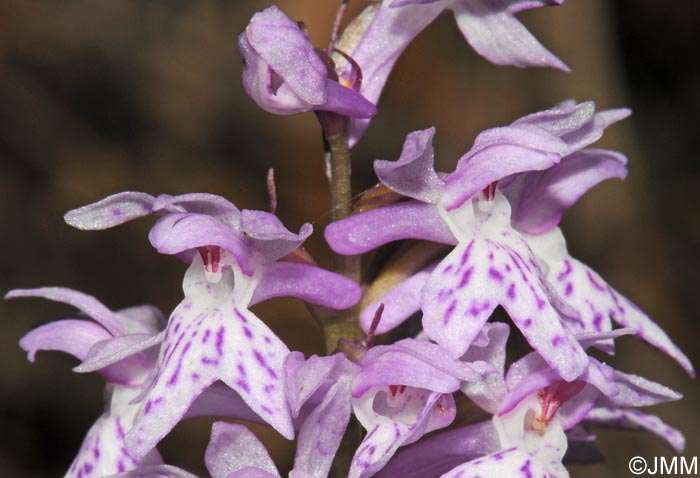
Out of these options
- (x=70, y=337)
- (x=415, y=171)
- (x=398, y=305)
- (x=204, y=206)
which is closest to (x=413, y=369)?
(x=398, y=305)

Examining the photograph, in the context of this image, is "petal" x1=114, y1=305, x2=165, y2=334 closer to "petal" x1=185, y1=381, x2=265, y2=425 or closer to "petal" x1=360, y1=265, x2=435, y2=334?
"petal" x1=185, y1=381, x2=265, y2=425

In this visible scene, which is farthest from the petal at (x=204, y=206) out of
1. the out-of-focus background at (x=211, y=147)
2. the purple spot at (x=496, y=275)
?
the out-of-focus background at (x=211, y=147)

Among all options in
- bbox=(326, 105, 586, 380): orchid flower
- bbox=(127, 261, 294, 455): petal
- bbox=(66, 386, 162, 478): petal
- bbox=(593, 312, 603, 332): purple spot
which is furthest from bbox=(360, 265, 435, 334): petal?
bbox=(66, 386, 162, 478): petal

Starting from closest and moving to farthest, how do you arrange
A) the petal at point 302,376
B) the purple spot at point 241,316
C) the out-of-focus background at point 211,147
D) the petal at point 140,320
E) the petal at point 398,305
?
the petal at point 302,376
the purple spot at point 241,316
the petal at point 398,305
the petal at point 140,320
the out-of-focus background at point 211,147

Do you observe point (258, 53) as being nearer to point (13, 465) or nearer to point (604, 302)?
point (604, 302)

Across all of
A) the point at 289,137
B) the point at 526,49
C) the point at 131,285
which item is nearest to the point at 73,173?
the point at 131,285

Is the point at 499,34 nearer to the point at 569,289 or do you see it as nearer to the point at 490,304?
the point at 569,289

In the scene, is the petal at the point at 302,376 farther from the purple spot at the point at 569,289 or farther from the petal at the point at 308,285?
the purple spot at the point at 569,289
